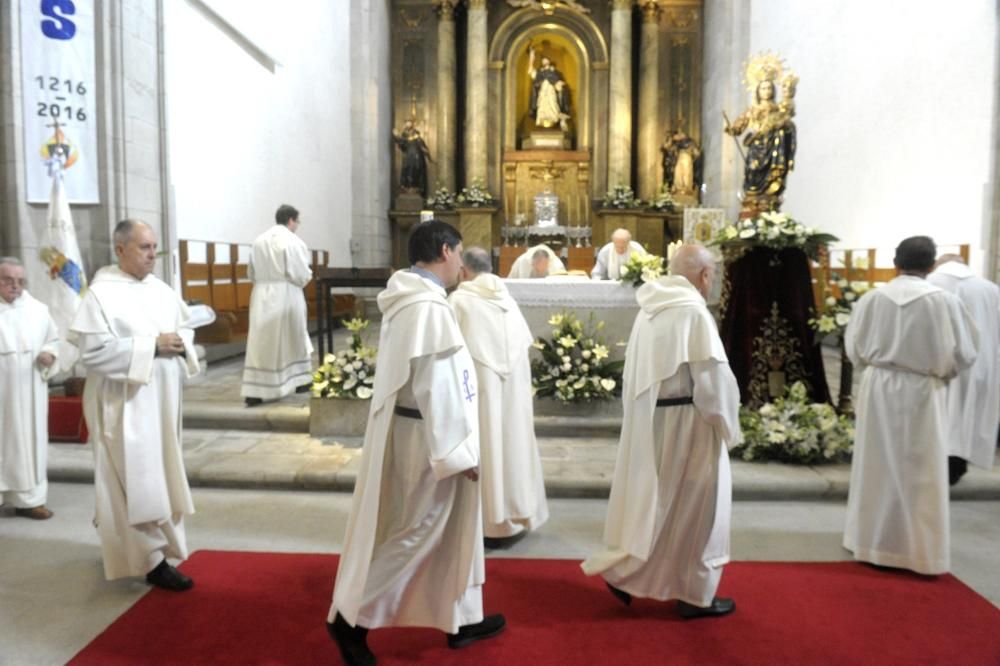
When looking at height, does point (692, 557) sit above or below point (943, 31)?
below

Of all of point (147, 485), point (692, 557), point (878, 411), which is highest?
point (878, 411)

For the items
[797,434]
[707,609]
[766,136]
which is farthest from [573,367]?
[766,136]

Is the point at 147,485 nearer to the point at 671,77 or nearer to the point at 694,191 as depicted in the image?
the point at 694,191

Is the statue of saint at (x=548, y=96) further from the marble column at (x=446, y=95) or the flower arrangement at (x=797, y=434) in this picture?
the flower arrangement at (x=797, y=434)

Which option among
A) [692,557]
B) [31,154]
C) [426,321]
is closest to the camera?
[426,321]

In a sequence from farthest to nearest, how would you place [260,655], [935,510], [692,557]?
[935,510] → [692,557] → [260,655]

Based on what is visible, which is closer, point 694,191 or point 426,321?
point 426,321

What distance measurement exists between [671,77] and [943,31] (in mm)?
8941

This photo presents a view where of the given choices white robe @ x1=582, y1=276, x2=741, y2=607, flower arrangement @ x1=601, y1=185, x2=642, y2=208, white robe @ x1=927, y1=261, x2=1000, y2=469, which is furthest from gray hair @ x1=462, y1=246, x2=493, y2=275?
flower arrangement @ x1=601, y1=185, x2=642, y2=208

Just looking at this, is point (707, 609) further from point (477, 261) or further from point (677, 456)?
point (477, 261)

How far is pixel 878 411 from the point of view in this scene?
12.3 ft

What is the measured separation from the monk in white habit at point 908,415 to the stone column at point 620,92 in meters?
12.2

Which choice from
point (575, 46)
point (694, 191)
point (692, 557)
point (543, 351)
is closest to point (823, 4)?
point (694, 191)

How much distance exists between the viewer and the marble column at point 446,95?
16.0 metres
